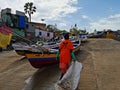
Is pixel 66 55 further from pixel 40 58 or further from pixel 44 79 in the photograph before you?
pixel 40 58

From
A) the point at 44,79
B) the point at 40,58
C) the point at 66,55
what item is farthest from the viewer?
the point at 40,58

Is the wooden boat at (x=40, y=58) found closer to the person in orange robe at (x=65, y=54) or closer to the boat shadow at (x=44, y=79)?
the boat shadow at (x=44, y=79)

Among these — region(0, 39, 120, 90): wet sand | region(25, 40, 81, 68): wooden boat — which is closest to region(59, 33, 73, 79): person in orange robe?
region(0, 39, 120, 90): wet sand

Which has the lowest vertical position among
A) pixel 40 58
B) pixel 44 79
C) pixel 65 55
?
pixel 44 79

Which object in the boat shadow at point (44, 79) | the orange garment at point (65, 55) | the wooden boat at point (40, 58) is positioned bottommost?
the boat shadow at point (44, 79)

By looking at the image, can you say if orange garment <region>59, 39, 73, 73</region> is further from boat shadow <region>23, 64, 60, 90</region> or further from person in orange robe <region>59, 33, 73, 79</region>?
boat shadow <region>23, 64, 60, 90</region>

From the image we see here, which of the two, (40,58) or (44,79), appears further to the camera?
(40,58)

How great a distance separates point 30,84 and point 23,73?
2805 mm

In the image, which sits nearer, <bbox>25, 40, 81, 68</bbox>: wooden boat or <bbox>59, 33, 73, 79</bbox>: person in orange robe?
<bbox>59, 33, 73, 79</bbox>: person in orange robe

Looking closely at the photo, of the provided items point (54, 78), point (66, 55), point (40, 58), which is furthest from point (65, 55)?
point (40, 58)

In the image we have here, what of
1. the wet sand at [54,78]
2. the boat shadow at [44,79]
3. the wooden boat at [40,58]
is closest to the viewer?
the wet sand at [54,78]

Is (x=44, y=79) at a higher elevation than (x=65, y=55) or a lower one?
lower

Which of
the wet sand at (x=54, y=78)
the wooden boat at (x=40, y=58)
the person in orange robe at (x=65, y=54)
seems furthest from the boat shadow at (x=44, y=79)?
the person in orange robe at (x=65, y=54)

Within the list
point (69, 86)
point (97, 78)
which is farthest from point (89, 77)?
point (69, 86)
